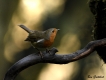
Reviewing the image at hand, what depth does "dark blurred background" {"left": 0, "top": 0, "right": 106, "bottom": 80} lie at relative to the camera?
5977mm

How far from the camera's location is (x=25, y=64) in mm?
1696

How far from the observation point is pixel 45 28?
6254 millimetres

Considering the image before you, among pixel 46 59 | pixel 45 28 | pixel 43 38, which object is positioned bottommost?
pixel 46 59

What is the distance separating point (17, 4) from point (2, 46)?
3.35 ft

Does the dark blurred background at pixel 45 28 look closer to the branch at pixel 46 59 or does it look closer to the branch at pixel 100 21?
the branch at pixel 100 21

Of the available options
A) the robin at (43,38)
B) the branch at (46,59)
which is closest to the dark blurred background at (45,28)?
the robin at (43,38)

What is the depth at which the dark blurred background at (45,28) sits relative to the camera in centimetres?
598

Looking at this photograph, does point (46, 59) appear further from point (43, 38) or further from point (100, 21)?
point (100, 21)

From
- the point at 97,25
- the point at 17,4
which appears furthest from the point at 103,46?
the point at 17,4

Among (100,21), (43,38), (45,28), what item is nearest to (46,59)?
(43,38)

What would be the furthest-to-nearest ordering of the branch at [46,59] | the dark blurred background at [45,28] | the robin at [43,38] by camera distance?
the dark blurred background at [45,28], the robin at [43,38], the branch at [46,59]

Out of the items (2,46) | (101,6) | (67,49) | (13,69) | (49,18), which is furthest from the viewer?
(2,46)

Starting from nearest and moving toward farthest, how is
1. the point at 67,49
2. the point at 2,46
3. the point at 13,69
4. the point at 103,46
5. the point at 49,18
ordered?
1. the point at 13,69
2. the point at 103,46
3. the point at 67,49
4. the point at 49,18
5. the point at 2,46

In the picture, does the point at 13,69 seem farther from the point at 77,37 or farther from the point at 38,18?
the point at 38,18
